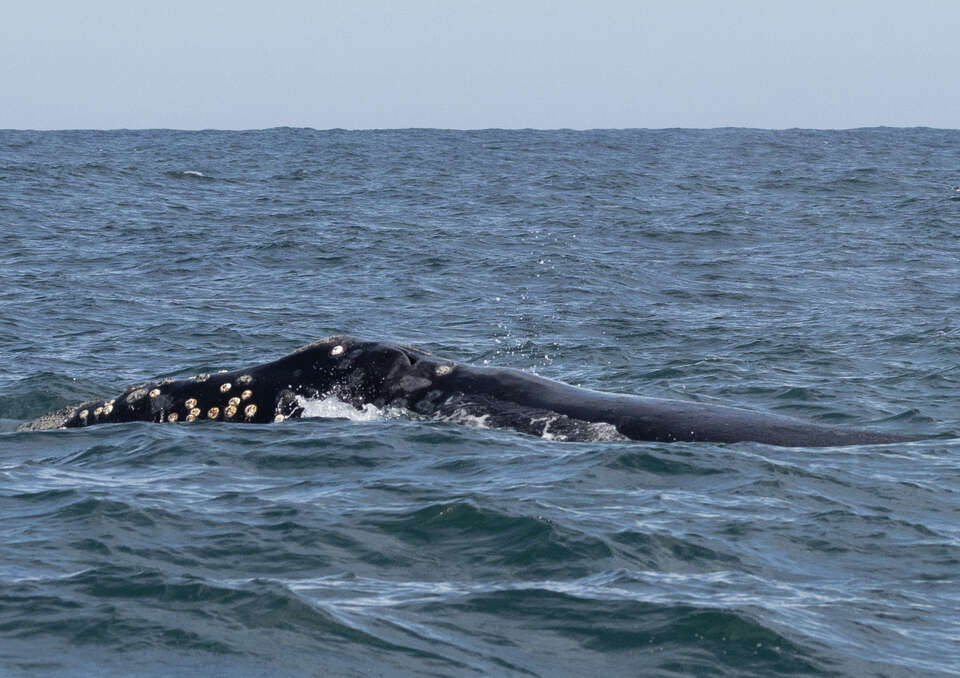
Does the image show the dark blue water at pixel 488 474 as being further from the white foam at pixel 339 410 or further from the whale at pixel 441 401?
the whale at pixel 441 401

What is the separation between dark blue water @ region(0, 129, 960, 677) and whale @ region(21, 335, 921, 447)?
0.25m

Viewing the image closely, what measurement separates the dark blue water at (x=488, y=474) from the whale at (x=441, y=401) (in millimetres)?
247

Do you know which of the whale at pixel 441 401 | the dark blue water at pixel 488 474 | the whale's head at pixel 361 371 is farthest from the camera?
the whale's head at pixel 361 371

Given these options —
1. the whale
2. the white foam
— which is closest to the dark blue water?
the white foam

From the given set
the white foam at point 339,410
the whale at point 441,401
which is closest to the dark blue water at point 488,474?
the white foam at point 339,410

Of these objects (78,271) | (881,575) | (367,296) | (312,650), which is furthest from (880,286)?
(312,650)

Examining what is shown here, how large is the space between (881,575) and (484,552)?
2677 millimetres

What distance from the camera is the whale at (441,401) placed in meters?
12.8

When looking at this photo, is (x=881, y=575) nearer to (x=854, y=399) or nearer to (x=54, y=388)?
(x=854, y=399)

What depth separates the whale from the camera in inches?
503

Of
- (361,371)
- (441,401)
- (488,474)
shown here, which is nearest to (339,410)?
(361,371)

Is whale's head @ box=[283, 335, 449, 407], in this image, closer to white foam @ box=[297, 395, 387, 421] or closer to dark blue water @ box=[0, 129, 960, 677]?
white foam @ box=[297, 395, 387, 421]

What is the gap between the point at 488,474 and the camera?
1189 cm

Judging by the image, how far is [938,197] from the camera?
4756cm
